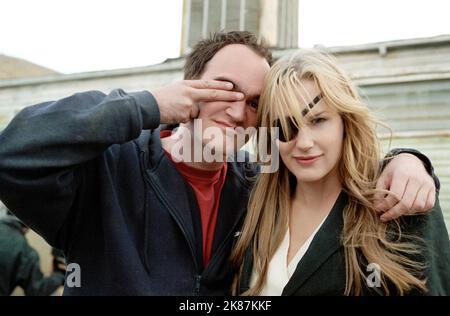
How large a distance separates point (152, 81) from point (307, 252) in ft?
20.5

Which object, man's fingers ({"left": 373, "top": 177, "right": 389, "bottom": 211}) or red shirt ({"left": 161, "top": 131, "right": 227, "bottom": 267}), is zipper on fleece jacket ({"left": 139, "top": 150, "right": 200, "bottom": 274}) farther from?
man's fingers ({"left": 373, "top": 177, "right": 389, "bottom": 211})

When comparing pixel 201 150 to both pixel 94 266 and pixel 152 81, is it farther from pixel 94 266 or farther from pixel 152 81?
pixel 152 81

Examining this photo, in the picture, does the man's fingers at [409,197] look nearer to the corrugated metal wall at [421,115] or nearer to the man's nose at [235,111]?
the man's nose at [235,111]

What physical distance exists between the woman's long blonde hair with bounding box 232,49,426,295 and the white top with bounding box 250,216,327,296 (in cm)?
3

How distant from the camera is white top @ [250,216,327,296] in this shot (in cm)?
204

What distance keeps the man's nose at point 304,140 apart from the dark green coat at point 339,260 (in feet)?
1.24

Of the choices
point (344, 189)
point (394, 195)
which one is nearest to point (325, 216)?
point (344, 189)

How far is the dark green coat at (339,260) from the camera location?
1.82m

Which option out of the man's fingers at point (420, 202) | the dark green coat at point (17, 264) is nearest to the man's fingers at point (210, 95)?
the man's fingers at point (420, 202)

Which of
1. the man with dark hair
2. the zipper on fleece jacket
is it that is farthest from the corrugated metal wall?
the zipper on fleece jacket

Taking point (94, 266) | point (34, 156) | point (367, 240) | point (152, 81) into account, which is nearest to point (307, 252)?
point (367, 240)

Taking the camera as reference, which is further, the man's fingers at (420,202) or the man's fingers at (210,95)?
the man's fingers at (210,95)

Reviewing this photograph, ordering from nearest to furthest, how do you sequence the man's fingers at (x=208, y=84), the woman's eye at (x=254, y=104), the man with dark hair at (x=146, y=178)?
the man with dark hair at (x=146, y=178) → the man's fingers at (x=208, y=84) → the woman's eye at (x=254, y=104)

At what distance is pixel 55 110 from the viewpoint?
5.98ft
